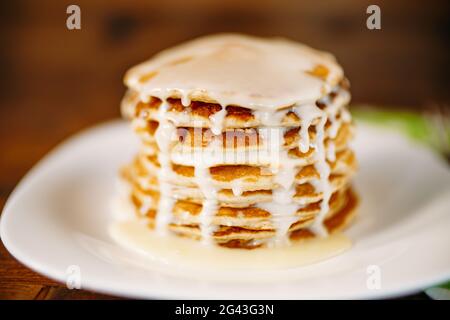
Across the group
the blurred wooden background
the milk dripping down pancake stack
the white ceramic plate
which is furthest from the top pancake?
the blurred wooden background

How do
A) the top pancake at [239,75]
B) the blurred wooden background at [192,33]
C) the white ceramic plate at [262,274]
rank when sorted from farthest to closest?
the blurred wooden background at [192,33], the top pancake at [239,75], the white ceramic plate at [262,274]

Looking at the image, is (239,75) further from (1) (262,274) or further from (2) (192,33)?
(2) (192,33)

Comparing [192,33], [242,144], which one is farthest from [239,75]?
[192,33]

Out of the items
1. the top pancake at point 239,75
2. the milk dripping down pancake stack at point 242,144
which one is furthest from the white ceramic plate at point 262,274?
the top pancake at point 239,75

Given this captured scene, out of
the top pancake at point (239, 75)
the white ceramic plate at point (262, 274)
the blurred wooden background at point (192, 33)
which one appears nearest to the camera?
the white ceramic plate at point (262, 274)

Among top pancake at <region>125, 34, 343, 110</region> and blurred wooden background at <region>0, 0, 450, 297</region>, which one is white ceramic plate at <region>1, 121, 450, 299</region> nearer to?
top pancake at <region>125, 34, 343, 110</region>

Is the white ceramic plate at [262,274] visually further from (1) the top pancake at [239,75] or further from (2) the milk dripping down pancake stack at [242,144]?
(1) the top pancake at [239,75]
